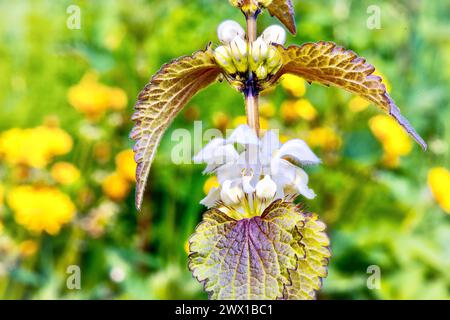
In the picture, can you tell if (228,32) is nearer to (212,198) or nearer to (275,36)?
(275,36)

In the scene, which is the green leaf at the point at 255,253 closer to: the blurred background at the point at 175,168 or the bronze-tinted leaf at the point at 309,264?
the bronze-tinted leaf at the point at 309,264

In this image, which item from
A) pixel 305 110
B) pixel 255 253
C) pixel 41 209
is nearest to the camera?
pixel 255 253

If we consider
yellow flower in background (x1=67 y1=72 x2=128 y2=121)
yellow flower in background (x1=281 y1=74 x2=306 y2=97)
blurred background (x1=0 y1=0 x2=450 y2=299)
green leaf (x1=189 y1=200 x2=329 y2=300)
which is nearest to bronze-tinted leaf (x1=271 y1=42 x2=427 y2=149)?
green leaf (x1=189 y1=200 x2=329 y2=300)

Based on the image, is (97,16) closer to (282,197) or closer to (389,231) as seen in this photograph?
(389,231)

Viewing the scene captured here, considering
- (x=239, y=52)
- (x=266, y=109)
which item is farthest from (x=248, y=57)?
(x=266, y=109)

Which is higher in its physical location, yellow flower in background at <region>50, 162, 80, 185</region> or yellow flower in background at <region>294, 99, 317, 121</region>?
yellow flower in background at <region>294, 99, 317, 121</region>

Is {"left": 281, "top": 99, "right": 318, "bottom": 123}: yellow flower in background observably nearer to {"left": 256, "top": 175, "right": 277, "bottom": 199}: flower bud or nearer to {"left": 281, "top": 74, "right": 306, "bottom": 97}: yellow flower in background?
{"left": 281, "top": 74, "right": 306, "bottom": 97}: yellow flower in background
